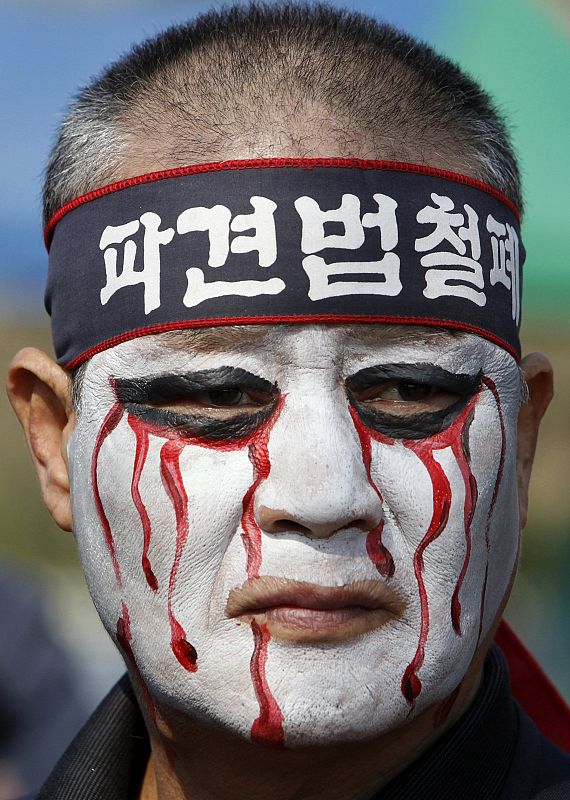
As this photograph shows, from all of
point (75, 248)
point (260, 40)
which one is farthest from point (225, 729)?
point (260, 40)

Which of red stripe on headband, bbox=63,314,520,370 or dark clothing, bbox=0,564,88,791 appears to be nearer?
red stripe on headband, bbox=63,314,520,370

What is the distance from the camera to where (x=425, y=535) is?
7.43ft

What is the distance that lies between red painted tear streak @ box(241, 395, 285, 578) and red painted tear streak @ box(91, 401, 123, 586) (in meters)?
0.36

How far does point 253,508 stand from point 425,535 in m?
0.36

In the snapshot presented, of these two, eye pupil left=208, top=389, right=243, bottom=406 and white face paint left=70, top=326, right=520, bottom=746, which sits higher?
eye pupil left=208, top=389, right=243, bottom=406

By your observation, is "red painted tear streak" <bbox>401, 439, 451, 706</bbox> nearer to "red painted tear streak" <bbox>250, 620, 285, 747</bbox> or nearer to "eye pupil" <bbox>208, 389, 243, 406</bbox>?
"red painted tear streak" <bbox>250, 620, 285, 747</bbox>

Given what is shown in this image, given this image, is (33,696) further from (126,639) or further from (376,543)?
(376,543)

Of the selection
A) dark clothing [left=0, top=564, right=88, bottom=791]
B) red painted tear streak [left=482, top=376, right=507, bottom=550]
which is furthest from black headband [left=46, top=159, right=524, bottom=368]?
dark clothing [left=0, top=564, right=88, bottom=791]

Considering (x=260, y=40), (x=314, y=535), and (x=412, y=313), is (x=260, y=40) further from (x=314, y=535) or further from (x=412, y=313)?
(x=314, y=535)

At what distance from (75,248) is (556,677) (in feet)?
13.9

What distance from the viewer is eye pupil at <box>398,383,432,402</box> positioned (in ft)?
7.68

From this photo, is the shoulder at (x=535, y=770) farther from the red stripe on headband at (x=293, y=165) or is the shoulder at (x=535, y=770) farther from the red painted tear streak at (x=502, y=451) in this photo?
the red stripe on headband at (x=293, y=165)

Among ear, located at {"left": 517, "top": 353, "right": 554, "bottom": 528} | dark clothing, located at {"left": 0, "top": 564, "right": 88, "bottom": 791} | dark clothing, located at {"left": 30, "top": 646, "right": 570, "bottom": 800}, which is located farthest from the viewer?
dark clothing, located at {"left": 0, "top": 564, "right": 88, "bottom": 791}

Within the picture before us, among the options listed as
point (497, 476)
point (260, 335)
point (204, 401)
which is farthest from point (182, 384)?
point (497, 476)
